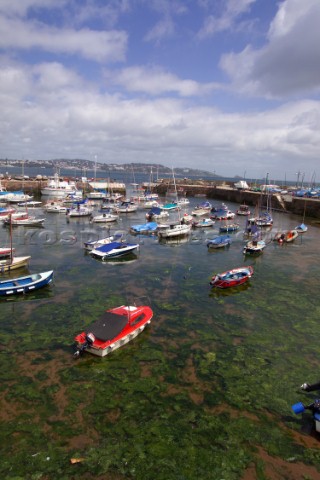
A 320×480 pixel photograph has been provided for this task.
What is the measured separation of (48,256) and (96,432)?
26.9 m

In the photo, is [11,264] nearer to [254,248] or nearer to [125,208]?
[254,248]

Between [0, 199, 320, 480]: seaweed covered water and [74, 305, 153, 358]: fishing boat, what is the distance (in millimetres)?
489

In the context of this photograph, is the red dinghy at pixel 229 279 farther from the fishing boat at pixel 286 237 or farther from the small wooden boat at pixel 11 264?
the fishing boat at pixel 286 237

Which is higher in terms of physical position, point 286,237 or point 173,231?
point 173,231

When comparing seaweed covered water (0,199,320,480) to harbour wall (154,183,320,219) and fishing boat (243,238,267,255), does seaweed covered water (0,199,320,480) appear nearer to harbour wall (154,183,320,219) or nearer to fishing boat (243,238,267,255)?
fishing boat (243,238,267,255)

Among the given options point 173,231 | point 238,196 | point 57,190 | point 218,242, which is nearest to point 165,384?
point 218,242

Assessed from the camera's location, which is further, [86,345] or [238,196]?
[238,196]

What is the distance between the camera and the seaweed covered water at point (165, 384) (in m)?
11.6

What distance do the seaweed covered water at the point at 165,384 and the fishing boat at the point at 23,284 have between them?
68 cm

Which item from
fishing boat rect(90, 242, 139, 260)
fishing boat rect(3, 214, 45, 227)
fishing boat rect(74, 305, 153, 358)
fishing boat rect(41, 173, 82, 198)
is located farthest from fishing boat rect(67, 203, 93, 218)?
fishing boat rect(74, 305, 153, 358)

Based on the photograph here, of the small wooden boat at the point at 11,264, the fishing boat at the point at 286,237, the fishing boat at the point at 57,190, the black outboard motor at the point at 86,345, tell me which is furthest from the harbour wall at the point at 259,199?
the black outboard motor at the point at 86,345

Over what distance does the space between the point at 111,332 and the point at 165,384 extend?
14.5 feet

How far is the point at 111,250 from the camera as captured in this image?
3703 centimetres

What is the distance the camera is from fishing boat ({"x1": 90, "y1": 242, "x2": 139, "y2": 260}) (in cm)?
3666
